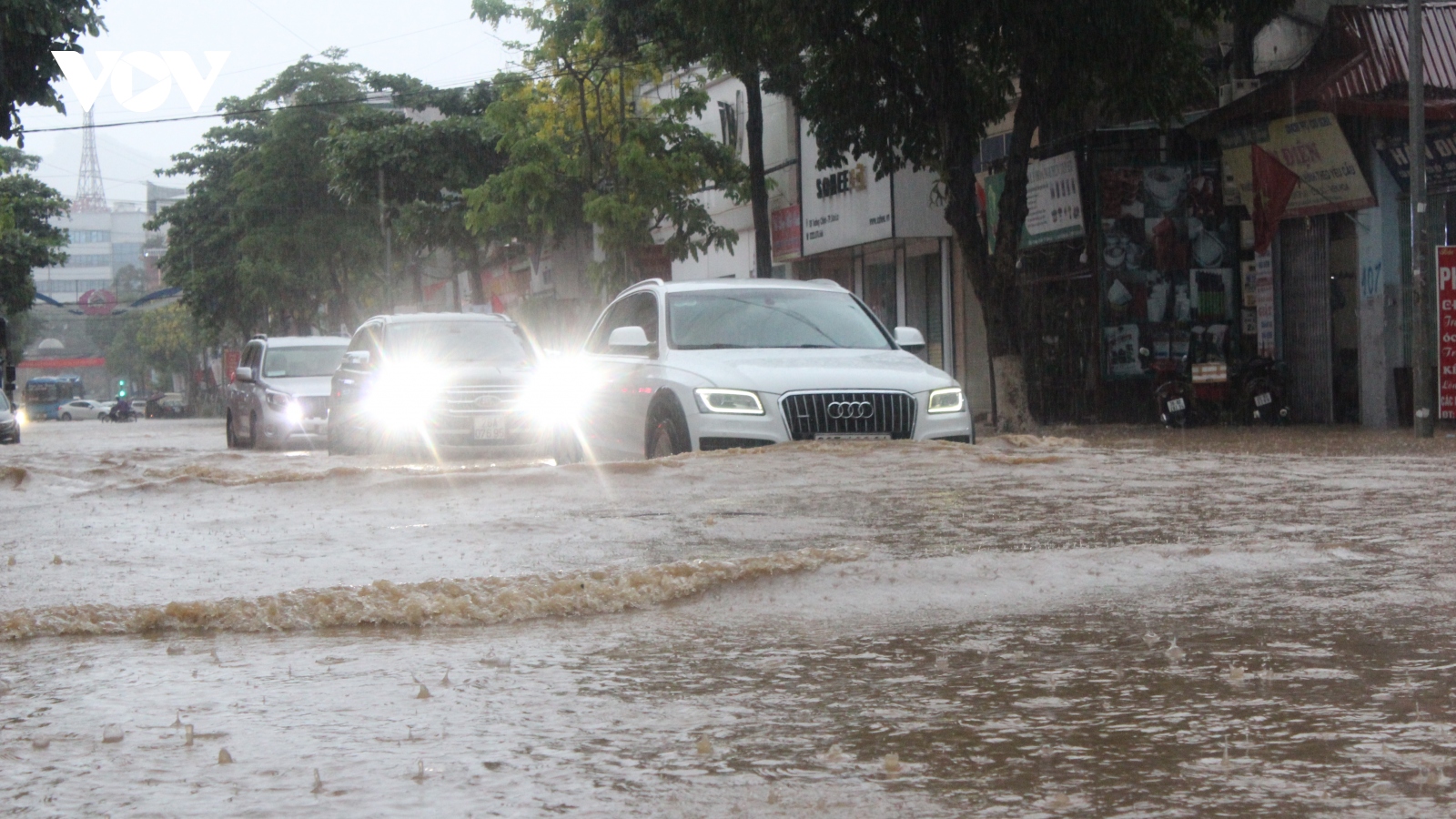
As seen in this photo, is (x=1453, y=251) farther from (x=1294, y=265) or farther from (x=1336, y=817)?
(x=1336, y=817)

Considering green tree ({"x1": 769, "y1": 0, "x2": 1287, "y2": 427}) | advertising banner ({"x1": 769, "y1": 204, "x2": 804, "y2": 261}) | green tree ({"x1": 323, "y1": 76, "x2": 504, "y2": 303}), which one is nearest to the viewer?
green tree ({"x1": 769, "y1": 0, "x2": 1287, "y2": 427})

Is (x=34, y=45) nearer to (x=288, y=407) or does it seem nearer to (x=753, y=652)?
(x=288, y=407)

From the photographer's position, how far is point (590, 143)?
32.2m

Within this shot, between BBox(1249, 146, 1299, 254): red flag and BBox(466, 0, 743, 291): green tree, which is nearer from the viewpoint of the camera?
BBox(1249, 146, 1299, 254): red flag

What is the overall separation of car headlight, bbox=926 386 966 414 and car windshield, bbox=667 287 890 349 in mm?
1057

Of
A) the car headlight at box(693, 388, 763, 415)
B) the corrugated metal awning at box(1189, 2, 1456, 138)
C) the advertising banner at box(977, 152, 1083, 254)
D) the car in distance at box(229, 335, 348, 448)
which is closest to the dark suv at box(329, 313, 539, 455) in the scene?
the car in distance at box(229, 335, 348, 448)

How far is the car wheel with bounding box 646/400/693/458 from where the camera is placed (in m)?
11.5

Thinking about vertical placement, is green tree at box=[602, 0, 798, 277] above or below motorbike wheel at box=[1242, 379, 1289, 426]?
above

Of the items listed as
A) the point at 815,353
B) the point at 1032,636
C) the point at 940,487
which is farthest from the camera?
the point at 815,353

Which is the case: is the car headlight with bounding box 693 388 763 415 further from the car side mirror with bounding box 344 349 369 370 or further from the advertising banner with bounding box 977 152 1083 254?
the advertising banner with bounding box 977 152 1083 254

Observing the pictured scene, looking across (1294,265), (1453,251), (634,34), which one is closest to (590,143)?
(634,34)

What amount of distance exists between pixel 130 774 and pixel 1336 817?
241 cm

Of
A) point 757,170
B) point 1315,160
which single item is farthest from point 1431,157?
point 757,170

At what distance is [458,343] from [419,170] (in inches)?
1119
